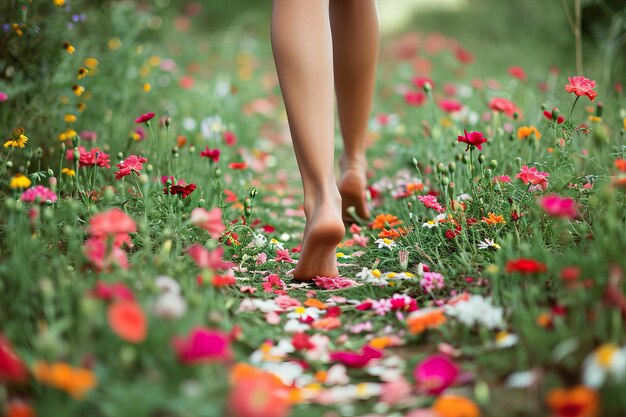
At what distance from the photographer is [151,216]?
5.73 ft

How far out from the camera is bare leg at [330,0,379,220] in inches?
79.0

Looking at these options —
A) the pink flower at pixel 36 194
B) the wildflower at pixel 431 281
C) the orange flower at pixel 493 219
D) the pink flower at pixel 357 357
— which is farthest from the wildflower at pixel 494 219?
the pink flower at pixel 36 194

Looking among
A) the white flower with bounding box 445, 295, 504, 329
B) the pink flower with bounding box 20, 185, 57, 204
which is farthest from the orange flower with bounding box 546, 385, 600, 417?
the pink flower with bounding box 20, 185, 57, 204

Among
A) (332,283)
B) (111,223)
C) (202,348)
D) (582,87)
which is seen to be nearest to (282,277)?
(332,283)

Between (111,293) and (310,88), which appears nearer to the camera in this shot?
(111,293)

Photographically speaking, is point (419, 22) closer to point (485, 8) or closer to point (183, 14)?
point (485, 8)

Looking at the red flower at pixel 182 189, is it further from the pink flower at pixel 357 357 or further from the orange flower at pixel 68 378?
the orange flower at pixel 68 378

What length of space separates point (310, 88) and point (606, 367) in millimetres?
942

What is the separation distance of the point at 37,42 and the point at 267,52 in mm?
3821

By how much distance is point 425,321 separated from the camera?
3.99 feet

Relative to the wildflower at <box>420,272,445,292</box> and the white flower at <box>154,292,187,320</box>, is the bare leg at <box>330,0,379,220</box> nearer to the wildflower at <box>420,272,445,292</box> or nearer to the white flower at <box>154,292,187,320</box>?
the wildflower at <box>420,272,445,292</box>

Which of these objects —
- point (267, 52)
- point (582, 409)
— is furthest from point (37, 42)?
point (267, 52)

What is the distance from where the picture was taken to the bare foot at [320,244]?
149 centimetres

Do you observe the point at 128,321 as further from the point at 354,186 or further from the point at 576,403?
the point at 354,186
